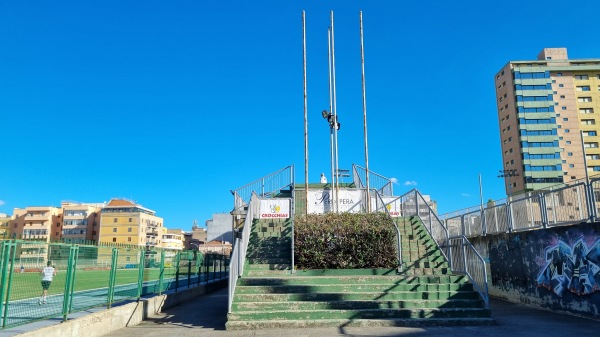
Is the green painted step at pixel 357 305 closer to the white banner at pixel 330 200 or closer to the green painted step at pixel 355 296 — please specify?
the green painted step at pixel 355 296

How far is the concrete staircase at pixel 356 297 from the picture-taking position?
972 cm

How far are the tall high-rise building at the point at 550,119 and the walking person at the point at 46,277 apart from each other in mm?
92402

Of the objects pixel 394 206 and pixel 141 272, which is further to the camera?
pixel 394 206

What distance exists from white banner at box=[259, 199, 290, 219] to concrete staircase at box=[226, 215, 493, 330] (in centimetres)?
556

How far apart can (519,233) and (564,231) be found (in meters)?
2.10

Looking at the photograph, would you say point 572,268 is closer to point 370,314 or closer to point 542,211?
point 542,211

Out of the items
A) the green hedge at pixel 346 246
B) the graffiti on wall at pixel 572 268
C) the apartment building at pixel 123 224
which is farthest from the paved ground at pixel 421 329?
the apartment building at pixel 123 224

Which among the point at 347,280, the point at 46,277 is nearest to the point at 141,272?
the point at 46,277

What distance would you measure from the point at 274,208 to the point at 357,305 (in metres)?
8.94

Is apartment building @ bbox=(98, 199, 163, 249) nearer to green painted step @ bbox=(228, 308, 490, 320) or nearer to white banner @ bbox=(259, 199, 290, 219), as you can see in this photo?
white banner @ bbox=(259, 199, 290, 219)

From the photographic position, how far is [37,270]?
740 cm

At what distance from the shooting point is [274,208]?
61.5 ft

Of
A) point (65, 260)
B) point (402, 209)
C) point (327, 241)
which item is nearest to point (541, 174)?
point (402, 209)

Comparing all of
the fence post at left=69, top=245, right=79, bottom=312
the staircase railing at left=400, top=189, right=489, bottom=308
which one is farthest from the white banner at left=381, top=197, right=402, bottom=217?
the fence post at left=69, top=245, right=79, bottom=312
